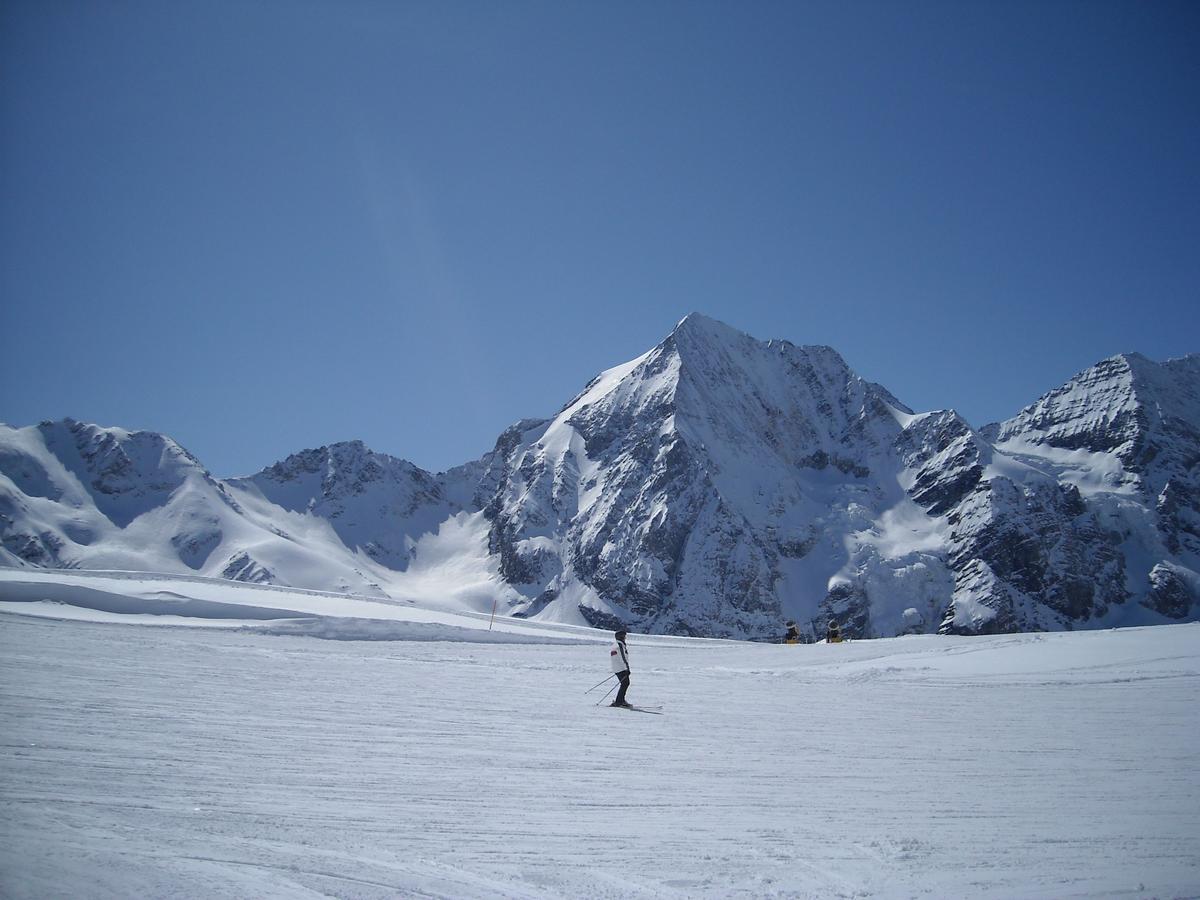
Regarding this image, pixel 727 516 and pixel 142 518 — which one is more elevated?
pixel 727 516

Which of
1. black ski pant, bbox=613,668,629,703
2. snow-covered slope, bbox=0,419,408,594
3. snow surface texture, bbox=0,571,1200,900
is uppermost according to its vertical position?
snow-covered slope, bbox=0,419,408,594

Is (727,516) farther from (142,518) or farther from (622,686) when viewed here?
(622,686)

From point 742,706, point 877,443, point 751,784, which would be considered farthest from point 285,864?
point 877,443

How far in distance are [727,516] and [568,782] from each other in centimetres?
14716

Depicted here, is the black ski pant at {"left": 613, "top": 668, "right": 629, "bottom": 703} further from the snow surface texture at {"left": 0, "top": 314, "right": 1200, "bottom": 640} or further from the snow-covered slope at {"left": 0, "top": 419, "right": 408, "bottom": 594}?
the snow-covered slope at {"left": 0, "top": 419, "right": 408, "bottom": 594}

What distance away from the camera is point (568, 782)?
8.44 m

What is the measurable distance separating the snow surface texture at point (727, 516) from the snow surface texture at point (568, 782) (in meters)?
129

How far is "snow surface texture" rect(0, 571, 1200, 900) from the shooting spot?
19.8ft

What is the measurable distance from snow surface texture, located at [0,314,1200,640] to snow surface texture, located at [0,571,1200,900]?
424ft

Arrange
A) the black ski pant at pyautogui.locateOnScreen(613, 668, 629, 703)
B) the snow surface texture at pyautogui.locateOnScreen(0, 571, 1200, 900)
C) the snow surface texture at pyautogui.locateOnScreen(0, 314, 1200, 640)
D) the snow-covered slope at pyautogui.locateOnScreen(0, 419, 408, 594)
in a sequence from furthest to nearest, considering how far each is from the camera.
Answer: the snow-covered slope at pyautogui.locateOnScreen(0, 419, 408, 594) < the snow surface texture at pyautogui.locateOnScreen(0, 314, 1200, 640) < the black ski pant at pyautogui.locateOnScreen(613, 668, 629, 703) < the snow surface texture at pyautogui.locateOnScreen(0, 571, 1200, 900)

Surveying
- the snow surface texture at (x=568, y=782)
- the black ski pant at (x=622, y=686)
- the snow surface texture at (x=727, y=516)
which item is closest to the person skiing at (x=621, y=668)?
the black ski pant at (x=622, y=686)

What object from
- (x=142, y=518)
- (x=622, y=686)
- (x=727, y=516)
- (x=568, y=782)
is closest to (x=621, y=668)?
(x=622, y=686)

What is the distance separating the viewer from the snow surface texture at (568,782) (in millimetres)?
6027

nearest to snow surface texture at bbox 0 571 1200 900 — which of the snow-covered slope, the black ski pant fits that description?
the black ski pant
